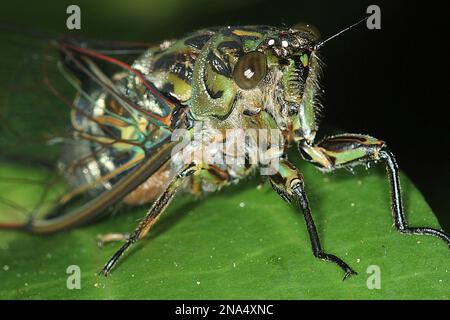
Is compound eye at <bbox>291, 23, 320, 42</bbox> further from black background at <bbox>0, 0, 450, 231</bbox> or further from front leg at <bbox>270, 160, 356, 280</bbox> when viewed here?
black background at <bbox>0, 0, 450, 231</bbox>

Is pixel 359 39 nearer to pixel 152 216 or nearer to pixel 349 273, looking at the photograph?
pixel 152 216

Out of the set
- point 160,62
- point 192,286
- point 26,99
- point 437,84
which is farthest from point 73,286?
point 437,84

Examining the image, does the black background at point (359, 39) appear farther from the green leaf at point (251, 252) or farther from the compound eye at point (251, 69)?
the compound eye at point (251, 69)

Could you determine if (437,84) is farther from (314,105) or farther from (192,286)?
(192,286)

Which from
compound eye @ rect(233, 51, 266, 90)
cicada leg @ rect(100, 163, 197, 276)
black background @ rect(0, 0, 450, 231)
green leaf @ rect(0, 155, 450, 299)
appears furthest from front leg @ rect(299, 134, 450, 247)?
black background @ rect(0, 0, 450, 231)

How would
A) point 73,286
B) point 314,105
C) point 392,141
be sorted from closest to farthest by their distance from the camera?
point 73,286 → point 314,105 → point 392,141

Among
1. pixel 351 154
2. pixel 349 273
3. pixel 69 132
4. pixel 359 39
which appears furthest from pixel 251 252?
pixel 359 39
